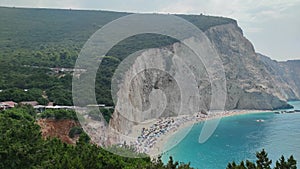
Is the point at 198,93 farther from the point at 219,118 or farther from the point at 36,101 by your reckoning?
the point at 36,101

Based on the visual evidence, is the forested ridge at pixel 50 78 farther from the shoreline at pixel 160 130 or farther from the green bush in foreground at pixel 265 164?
the shoreline at pixel 160 130

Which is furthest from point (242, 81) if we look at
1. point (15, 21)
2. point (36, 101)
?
point (36, 101)

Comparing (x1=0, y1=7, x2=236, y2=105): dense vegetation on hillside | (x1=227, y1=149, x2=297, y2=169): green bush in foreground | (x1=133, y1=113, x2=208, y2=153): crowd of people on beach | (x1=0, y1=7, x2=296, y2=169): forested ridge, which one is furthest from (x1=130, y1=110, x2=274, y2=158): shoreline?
(x1=227, y1=149, x2=297, y2=169): green bush in foreground

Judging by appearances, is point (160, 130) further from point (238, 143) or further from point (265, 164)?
point (265, 164)

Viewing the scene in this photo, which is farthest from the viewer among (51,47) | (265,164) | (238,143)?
→ (51,47)

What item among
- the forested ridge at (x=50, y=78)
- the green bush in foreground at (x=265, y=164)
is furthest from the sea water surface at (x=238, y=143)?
the green bush in foreground at (x=265, y=164)

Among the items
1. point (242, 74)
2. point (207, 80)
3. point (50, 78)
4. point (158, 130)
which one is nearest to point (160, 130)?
point (158, 130)

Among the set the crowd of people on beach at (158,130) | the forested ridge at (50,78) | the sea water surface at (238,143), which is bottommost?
the sea water surface at (238,143)
